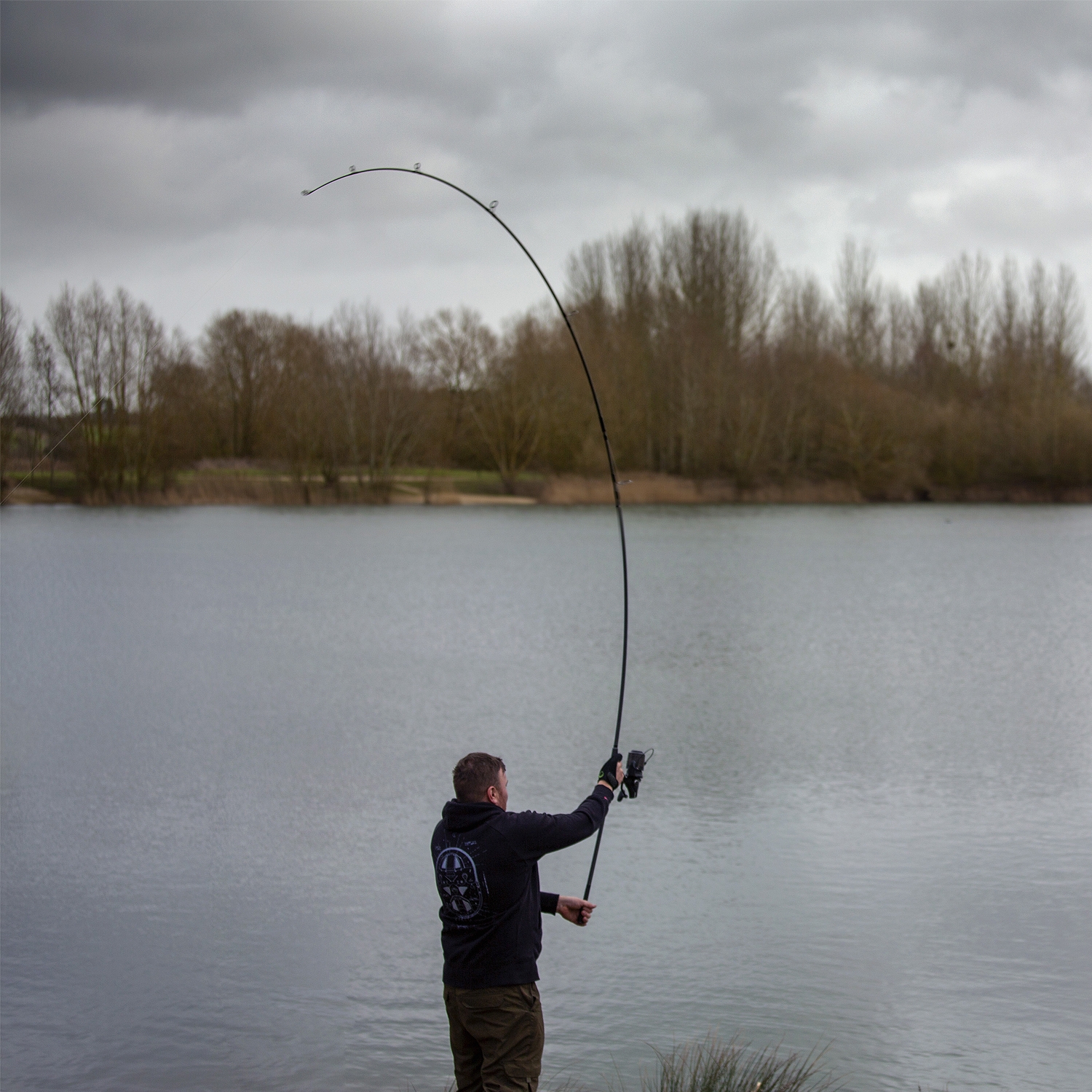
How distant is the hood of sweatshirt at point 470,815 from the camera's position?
313cm

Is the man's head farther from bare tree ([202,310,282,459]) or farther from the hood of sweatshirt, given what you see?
bare tree ([202,310,282,459])

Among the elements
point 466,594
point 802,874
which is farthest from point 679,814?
point 466,594

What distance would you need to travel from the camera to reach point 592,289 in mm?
54844

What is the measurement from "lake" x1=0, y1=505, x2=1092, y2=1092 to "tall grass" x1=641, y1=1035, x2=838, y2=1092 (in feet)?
0.44

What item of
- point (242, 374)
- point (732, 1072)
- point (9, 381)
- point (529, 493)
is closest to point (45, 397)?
point (9, 381)

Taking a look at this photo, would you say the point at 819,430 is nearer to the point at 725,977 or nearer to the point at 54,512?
the point at 54,512

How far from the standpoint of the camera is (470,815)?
3143mm

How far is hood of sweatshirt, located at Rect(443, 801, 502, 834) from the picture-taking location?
10.3ft

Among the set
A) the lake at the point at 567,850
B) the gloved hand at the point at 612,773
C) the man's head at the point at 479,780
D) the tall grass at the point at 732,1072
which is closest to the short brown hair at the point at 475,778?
the man's head at the point at 479,780

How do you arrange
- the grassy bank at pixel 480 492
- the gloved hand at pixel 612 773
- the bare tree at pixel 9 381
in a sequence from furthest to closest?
the grassy bank at pixel 480 492
the bare tree at pixel 9 381
the gloved hand at pixel 612 773

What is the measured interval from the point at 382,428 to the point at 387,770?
38.2 metres

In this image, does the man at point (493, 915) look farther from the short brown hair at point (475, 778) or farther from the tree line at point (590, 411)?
the tree line at point (590, 411)

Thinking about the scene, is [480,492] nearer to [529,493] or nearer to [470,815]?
[529,493]

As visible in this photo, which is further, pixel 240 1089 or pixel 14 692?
pixel 14 692
